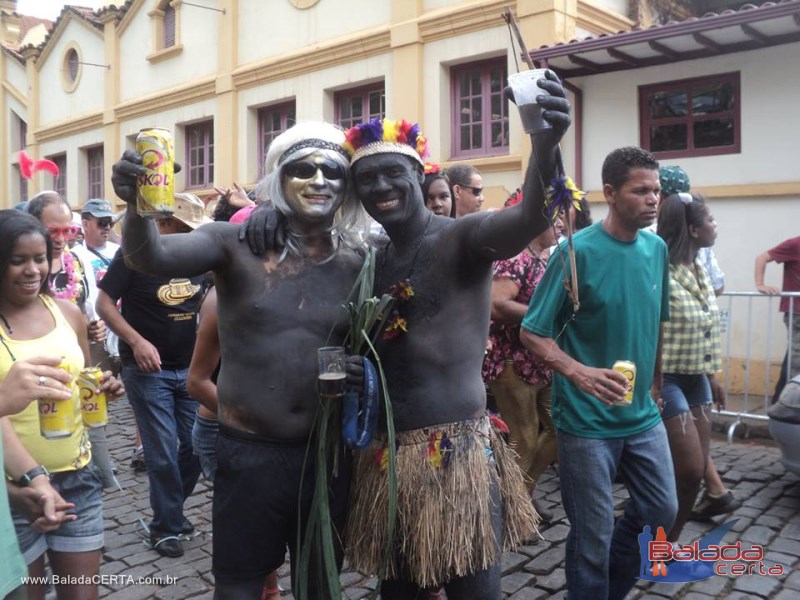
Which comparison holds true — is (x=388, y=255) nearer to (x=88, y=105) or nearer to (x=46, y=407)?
(x=46, y=407)

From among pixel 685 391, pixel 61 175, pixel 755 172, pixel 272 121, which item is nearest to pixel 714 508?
pixel 685 391

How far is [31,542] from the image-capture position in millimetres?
2621

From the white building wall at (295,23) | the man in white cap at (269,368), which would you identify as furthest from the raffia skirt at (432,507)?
the white building wall at (295,23)

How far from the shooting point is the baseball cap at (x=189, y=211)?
4.34 metres

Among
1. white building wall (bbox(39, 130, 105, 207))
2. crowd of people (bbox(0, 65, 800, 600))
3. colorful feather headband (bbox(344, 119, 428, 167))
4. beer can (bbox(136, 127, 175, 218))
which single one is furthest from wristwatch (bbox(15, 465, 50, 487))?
white building wall (bbox(39, 130, 105, 207))

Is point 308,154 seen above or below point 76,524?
A: above

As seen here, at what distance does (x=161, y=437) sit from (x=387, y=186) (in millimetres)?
2605

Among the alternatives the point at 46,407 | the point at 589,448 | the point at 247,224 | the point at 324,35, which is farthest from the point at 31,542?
the point at 324,35

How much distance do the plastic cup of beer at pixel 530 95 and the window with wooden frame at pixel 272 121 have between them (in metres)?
10.8

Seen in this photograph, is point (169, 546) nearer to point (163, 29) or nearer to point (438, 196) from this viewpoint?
point (438, 196)

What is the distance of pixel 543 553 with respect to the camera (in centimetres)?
424

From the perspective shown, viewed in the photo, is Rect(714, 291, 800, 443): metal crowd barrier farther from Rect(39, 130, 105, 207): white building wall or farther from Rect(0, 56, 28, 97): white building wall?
Rect(0, 56, 28, 97): white building wall

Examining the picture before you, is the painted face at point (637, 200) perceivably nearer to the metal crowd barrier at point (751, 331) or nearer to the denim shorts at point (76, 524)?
the denim shorts at point (76, 524)

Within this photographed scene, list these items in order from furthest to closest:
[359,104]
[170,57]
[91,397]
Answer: [170,57], [359,104], [91,397]
